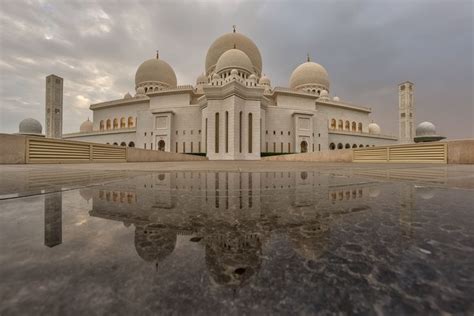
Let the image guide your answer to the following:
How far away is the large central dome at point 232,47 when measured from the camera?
27.7m

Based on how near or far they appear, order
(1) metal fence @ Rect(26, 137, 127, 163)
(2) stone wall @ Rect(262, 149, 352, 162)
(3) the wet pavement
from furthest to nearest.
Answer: (2) stone wall @ Rect(262, 149, 352, 162) → (1) metal fence @ Rect(26, 137, 127, 163) → (3) the wet pavement

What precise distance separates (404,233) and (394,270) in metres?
0.29

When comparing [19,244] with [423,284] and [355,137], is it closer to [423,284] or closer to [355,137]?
[423,284]

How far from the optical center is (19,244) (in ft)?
1.91

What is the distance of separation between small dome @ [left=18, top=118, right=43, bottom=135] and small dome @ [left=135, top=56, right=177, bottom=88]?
46.8 feet

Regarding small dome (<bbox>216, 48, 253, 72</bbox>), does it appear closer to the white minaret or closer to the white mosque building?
the white mosque building

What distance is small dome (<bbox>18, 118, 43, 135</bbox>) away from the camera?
90.1 ft

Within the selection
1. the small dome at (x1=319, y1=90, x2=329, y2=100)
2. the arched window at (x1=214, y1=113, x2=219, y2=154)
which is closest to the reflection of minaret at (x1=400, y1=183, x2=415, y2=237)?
the arched window at (x1=214, y1=113, x2=219, y2=154)

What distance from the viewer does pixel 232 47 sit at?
27.5m

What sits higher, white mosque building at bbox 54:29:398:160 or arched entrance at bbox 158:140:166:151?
white mosque building at bbox 54:29:398:160

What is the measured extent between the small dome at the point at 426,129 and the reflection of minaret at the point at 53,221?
40018 mm

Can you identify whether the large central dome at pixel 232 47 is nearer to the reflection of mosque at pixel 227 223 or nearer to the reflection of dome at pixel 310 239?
the reflection of mosque at pixel 227 223

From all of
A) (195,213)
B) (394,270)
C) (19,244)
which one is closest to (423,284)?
(394,270)

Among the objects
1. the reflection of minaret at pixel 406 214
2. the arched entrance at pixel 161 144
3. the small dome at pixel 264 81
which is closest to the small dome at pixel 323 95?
the small dome at pixel 264 81
